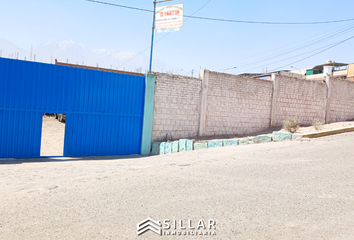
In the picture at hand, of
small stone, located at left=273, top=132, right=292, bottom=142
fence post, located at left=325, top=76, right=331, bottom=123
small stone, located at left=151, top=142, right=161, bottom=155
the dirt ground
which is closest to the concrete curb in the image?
small stone, located at left=273, top=132, right=292, bottom=142

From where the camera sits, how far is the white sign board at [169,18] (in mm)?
13820

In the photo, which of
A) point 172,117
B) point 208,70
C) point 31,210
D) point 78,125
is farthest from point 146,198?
point 208,70

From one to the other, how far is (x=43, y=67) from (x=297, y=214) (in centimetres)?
880

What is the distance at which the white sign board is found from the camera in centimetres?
1382

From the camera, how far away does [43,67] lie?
367 inches

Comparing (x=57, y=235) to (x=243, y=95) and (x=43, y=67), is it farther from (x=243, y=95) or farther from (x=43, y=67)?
(x=243, y=95)

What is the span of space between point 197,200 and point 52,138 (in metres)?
13.5

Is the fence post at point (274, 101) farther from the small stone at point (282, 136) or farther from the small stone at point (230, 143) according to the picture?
the small stone at point (230, 143)

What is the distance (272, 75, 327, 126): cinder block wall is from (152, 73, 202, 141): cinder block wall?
5125 millimetres

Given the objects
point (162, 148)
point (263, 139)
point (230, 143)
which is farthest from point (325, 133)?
point (162, 148)

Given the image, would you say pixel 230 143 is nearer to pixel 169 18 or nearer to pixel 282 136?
pixel 282 136

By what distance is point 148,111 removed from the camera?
11.4 meters

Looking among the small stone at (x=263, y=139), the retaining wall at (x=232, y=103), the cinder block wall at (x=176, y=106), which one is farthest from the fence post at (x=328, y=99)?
the cinder block wall at (x=176, y=106)

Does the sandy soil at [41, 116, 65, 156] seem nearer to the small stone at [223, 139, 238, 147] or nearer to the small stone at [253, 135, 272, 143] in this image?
the small stone at [223, 139, 238, 147]
